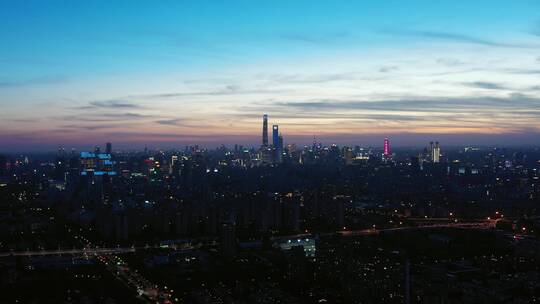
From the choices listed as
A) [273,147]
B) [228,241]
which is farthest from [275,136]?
[228,241]

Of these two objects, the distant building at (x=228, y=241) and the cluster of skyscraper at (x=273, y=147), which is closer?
the distant building at (x=228, y=241)

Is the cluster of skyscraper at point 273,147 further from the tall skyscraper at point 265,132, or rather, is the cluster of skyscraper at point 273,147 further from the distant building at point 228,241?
the distant building at point 228,241

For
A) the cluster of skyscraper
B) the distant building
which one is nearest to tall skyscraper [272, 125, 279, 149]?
the cluster of skyscraper

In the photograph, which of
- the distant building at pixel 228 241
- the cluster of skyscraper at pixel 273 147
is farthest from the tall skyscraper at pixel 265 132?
the distant building at pixel 228 241

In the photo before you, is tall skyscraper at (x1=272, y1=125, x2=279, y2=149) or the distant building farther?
tall skyscraper at (x1=272, y1=125, x2=279, y2=149)

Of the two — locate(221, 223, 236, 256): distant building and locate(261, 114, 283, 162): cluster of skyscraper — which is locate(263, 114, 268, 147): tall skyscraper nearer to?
locate(261, 114, 283, 162): cluster of skyscraper

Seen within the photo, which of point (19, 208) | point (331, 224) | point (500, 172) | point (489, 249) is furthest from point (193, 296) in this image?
point (500, 172)

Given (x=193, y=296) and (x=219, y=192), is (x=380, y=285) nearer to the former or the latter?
(x=193, y=296)

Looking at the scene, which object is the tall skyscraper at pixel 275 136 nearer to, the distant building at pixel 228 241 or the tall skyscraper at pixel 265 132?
the tall skyscraper at pixel 265 132
